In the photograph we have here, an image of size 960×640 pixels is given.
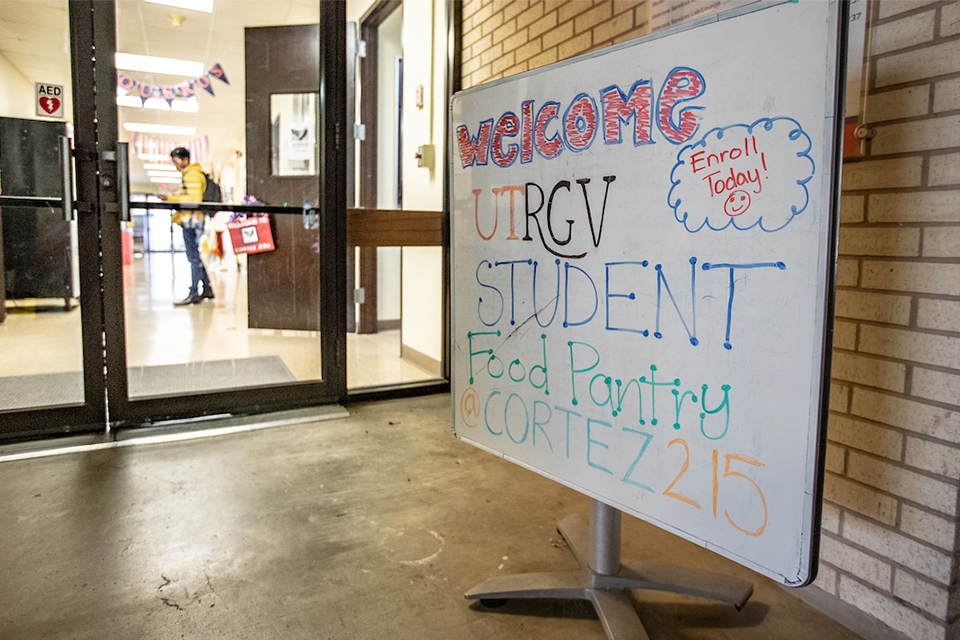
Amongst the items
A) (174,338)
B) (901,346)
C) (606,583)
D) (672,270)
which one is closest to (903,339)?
(901,346)

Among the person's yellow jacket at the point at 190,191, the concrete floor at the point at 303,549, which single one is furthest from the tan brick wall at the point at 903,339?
the person's yellow jacket at the point at 190,191

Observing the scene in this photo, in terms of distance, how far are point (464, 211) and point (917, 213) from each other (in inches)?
40.2

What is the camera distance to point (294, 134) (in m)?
3.06

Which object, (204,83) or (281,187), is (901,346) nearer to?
(281,187)

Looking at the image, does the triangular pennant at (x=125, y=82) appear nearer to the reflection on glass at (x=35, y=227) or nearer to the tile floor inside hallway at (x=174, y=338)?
the reflection on glass at (x=35, y=227)

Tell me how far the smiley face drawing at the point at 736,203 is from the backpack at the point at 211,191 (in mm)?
2492

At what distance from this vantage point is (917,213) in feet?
4.42

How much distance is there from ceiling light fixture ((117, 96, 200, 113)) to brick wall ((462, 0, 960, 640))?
8.53 ft

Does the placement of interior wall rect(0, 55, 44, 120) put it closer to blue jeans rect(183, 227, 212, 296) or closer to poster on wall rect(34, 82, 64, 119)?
poster on wall rect(34, 82, 64, 119)

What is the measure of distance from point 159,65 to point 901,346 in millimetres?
2926

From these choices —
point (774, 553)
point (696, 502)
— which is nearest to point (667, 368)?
point (696, 502)

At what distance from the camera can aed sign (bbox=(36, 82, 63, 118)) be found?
2502 mm

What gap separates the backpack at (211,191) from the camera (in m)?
2.90

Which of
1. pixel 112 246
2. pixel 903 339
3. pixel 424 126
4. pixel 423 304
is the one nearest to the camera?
pixel 903 339
